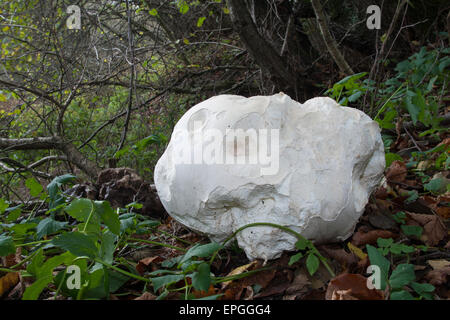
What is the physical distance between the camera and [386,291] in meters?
1.32

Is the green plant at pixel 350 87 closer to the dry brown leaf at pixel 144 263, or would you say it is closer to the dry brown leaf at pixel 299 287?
the dry brown leaf at pixel 299 287

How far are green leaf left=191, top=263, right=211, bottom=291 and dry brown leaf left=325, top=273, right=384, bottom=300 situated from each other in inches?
18.3

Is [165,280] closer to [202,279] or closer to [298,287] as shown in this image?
[202,279]

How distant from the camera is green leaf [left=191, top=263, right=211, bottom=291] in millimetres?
1393

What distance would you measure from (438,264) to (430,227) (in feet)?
0.94

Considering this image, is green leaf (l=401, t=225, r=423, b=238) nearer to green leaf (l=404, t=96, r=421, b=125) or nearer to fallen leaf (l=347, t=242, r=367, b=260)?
fallen leaf (l=347, t=242, r=367, b=260)

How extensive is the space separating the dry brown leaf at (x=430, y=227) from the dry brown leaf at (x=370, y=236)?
0.14 m

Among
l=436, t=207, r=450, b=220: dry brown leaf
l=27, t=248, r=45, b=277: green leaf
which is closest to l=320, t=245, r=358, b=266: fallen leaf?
l=436, t=207, r=450, b=220: dry brown leaf

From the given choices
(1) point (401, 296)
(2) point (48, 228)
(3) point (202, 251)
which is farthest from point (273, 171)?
(2) point (48, 228)

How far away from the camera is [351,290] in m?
1.33

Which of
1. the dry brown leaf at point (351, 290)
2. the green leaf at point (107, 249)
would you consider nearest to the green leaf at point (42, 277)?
the green leaf at point (107, 249)

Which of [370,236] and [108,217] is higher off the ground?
[108,217]

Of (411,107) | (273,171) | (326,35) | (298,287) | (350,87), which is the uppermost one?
(326,35)
